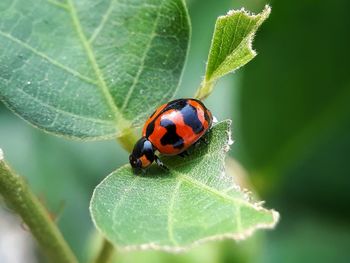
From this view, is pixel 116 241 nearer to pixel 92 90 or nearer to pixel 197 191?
pixel 197 191

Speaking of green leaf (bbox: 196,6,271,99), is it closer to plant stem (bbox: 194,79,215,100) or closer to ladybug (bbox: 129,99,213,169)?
plant stem (bbox: 194,79,215,100)

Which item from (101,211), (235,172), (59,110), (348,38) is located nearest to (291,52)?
(348,38)

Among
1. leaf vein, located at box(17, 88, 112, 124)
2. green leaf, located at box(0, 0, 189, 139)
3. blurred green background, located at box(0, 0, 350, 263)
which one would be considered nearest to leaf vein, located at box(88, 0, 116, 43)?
green leaf, located at box(0, 0, 189, 139)

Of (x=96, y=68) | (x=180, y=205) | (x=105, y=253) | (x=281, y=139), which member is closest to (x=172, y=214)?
(x=180, y=205)

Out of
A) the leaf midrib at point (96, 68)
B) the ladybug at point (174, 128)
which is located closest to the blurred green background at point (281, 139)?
the ladybug at point (174, 128)

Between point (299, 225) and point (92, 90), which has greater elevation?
point (92, 90)

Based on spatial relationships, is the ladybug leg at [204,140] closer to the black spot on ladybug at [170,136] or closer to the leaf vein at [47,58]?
the black spot on ladybug at [170,136]
